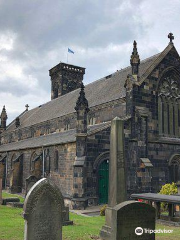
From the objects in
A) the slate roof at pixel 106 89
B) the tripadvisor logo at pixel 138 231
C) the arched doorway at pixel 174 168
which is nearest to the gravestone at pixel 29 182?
the slate roof at pixel 106 89

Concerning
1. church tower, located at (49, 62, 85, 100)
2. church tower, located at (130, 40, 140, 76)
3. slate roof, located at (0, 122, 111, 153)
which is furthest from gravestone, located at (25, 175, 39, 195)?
church tower, located at (49, 62, 85, 100)

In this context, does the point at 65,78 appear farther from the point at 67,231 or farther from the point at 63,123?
the point at 67,231

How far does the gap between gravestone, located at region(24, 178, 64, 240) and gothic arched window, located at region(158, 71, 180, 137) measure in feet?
51.9

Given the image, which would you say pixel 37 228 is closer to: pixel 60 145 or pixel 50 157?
pixel 60 145

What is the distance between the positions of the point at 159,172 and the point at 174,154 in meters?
2.05

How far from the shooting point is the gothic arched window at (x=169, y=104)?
2319 centimetres

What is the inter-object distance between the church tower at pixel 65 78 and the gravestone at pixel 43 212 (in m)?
39.8

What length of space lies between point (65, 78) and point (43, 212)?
42.1 metres

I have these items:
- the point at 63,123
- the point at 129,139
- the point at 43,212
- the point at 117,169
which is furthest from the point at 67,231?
the point at 63,123

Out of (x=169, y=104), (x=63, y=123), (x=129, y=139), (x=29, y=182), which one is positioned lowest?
(x=29, y=182)

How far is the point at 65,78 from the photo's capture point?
161 feet

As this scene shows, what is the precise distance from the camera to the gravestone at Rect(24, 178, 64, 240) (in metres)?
8.02

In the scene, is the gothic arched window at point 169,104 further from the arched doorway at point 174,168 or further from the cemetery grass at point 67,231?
the cemetery grass at point 67,231

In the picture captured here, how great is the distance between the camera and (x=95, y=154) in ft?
66.7
